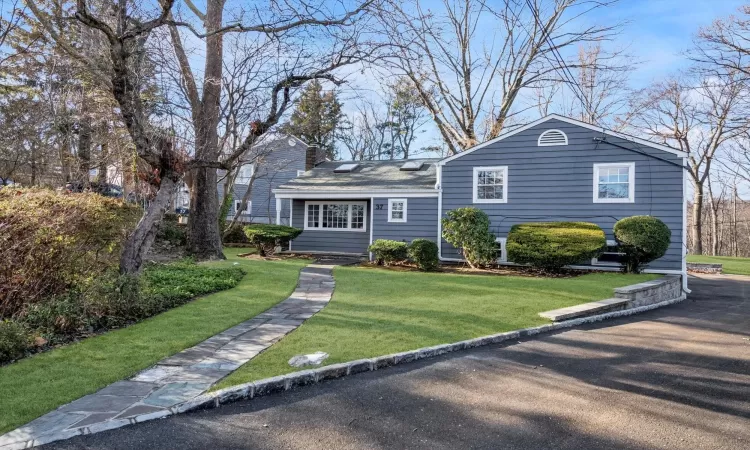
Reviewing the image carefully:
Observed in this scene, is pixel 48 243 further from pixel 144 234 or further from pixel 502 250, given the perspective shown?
pixel 502 250

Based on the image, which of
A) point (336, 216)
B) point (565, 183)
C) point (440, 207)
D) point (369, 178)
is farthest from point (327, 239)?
point (565, 183)

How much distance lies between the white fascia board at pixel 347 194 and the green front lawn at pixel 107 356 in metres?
9.20

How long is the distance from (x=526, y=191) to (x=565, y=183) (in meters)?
1.20

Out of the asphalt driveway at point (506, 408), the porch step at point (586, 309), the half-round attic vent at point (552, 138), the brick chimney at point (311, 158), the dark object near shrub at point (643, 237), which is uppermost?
the brick chimney at point (311, 158)

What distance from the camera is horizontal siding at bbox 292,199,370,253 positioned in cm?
1856

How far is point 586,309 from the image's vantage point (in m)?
8.05

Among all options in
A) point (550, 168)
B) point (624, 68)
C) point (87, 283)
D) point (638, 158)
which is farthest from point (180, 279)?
point (624, 68)

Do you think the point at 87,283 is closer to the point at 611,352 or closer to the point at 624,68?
the point at 611,352

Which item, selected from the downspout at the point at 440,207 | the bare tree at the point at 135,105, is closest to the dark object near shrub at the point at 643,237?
the downspout at the point at 440,207

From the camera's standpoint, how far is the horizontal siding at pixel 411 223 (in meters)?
16.6

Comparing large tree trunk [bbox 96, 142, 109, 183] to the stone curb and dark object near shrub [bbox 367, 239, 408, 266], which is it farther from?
the stone curb

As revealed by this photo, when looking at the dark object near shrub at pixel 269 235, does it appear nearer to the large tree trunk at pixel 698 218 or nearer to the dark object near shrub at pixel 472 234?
the dark object near shrub at pixel 472 234

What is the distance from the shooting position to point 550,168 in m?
14.9

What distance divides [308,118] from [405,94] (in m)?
11.1
